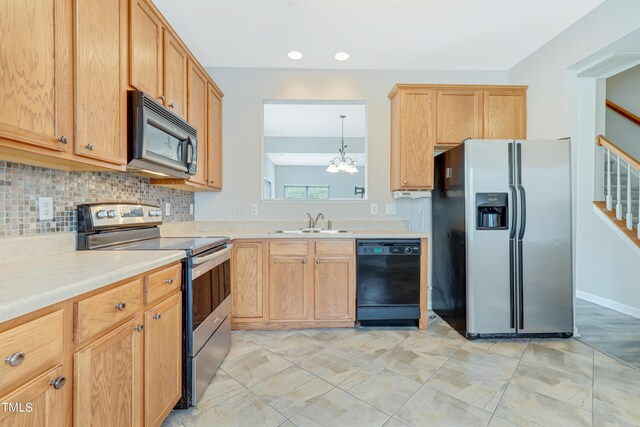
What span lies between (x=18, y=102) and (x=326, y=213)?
8.43 ft

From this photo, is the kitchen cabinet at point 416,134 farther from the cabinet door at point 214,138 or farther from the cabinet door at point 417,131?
the cabinet door at point 214,138

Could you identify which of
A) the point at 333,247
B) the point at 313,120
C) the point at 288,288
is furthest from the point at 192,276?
the point at 313,120

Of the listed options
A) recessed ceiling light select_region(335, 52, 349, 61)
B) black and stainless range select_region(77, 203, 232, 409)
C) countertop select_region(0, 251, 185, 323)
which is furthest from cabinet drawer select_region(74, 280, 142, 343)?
recessed ceiling light select_region(335, 52, 349, 61)

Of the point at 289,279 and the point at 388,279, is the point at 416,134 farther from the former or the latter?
the point at 289,279

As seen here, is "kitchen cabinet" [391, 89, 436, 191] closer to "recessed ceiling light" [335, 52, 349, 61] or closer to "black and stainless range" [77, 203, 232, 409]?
"recessed ceiling light" [335, 52, 349, 61]

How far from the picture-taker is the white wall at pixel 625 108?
12.3ft

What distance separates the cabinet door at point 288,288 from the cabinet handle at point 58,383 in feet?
5.97

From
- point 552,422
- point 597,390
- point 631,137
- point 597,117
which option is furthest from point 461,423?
point 631,137

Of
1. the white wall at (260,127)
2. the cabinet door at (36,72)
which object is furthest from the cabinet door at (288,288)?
the cabinet door at (36,72)

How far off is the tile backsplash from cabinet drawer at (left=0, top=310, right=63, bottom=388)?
2.53 feet

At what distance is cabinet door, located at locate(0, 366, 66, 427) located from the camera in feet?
2.34

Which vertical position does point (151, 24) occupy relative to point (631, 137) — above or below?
above

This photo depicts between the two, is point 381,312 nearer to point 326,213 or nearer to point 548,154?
point 326,213

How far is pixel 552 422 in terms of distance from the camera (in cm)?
154
